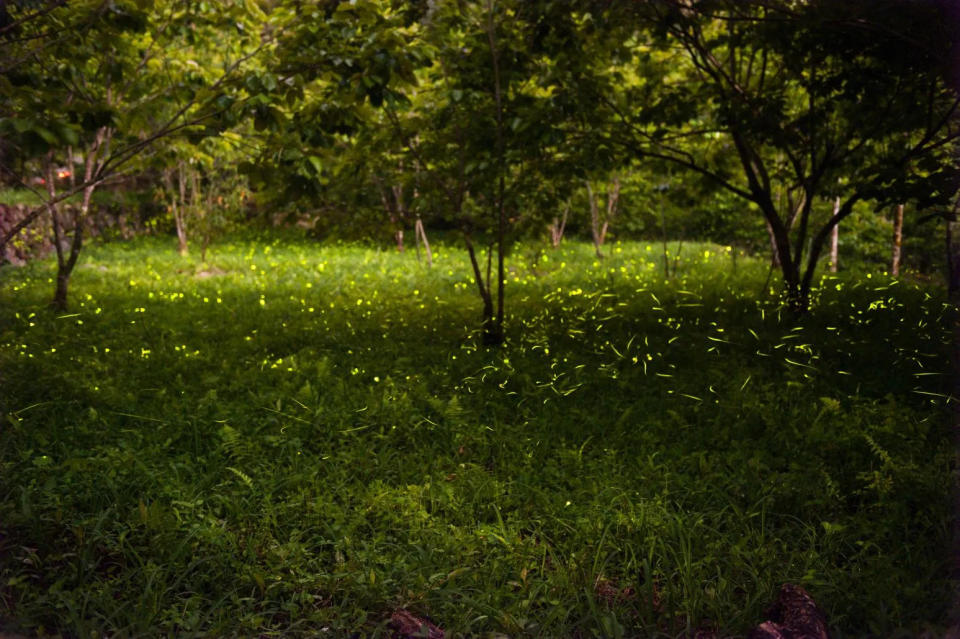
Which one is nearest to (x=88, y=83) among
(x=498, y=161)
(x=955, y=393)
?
(x=498, y=161)

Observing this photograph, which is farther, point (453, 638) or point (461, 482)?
point (461, 482)

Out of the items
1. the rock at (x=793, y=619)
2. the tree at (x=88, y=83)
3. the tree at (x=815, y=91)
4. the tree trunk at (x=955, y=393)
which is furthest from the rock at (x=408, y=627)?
the tree at (x=815, y=91)

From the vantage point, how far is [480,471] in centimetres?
419

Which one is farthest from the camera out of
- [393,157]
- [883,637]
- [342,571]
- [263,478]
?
[393,157]

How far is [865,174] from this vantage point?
18.3 feet

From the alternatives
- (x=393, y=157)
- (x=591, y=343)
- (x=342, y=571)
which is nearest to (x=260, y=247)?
(x=393, y=157)

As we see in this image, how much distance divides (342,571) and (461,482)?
3.47 ft

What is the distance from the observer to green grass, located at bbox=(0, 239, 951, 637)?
9.89ft

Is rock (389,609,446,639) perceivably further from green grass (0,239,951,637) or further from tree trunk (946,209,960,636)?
tree trunk (946,209,960,636)

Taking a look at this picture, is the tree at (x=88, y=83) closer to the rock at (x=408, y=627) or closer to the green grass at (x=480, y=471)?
the green grass at (x=480, y=471)

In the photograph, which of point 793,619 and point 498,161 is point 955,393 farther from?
point 498,161

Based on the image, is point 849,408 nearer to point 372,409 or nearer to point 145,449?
point 372,409

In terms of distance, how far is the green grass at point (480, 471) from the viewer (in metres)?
3.01

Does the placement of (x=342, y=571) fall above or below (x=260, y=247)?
below
